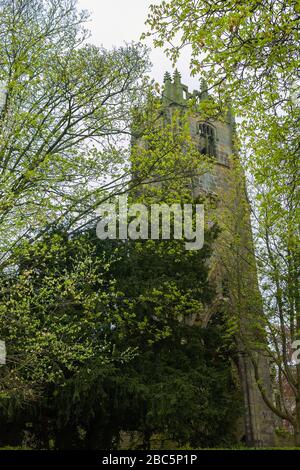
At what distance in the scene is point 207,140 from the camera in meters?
29.5

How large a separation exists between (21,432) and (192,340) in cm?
565

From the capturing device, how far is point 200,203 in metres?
16.2

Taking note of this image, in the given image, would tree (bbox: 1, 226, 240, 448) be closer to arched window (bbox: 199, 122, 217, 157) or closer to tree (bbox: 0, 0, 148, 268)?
tree (bbox: 0, 0, 148, 268)

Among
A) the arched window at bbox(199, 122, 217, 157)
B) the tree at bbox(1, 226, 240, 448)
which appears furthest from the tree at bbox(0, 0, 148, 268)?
Result: the arched window at bbox(199, 122, 217, 157)

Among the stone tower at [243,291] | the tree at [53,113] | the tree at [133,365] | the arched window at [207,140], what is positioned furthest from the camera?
the arched window at [207,140]

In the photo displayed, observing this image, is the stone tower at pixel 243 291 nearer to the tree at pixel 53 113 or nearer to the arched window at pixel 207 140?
the tree at pixel 53 113

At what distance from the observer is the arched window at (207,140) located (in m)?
29.1

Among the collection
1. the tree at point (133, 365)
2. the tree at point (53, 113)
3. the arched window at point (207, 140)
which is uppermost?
the arched window at point (207, 140)

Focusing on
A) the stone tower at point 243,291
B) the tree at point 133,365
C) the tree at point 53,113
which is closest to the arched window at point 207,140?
the stone tower at point 243,291

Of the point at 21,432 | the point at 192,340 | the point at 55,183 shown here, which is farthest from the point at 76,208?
the point at 21,432

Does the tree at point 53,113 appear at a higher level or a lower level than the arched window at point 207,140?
lower

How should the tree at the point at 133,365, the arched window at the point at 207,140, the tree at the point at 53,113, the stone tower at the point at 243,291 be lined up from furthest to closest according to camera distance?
the arched window at the point at 207,140, the stone tower at the point at 243,291, the tree at the point at 133,365, the tree at the point at 53,113

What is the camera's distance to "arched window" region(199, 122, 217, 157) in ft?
95.6
